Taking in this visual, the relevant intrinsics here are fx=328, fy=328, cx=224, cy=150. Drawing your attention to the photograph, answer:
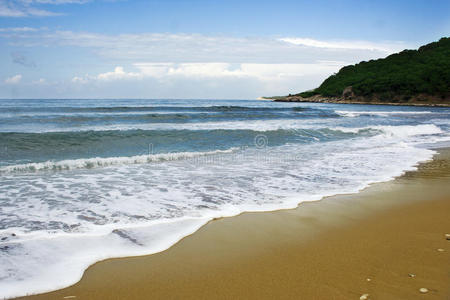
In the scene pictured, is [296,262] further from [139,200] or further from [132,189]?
[132,189]

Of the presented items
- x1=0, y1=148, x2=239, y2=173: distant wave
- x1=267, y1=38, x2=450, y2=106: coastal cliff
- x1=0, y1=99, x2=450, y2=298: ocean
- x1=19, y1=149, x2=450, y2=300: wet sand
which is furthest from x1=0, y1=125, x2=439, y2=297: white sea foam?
x1=267, y1=38, x2=450, y2=106: coastal cliff

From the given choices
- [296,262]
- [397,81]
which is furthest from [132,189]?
[397,81]

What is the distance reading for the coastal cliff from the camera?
68.8m

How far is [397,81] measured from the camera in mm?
75938

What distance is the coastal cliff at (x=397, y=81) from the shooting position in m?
68.8

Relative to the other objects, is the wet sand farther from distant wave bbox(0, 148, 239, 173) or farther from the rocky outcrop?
the rocky outcrop

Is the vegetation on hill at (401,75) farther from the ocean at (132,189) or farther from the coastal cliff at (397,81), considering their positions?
the ocean at (132,189)

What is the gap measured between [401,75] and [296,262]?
3483 inches

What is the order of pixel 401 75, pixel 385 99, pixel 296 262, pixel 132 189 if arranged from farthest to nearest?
pixel 401 75, pixel 385 99, pixel 132 189, pixel 296 262

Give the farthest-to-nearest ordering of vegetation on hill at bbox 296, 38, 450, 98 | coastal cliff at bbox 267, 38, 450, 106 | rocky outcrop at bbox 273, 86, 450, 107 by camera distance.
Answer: vegetation on hill at bbox 296, 38, 450, 98
coastal cliff at bbox 267, 38, 450, 106
rocky outcrop at bbox 273, 86, 450, 107

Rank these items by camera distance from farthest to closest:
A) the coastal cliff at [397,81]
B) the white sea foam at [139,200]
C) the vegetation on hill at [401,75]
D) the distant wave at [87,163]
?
1. the vegetation on hill at [401,75]
2. the coastal cliff at [397,81]
3. the distant wave at [87,163]
4. the white sea foam at [139,200]

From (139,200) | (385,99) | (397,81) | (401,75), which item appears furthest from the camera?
(401,75)

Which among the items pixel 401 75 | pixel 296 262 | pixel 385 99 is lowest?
pixel 296 262

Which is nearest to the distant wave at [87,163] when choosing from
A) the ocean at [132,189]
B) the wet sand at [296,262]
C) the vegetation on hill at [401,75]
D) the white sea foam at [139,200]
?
the ocean at [132,189]
